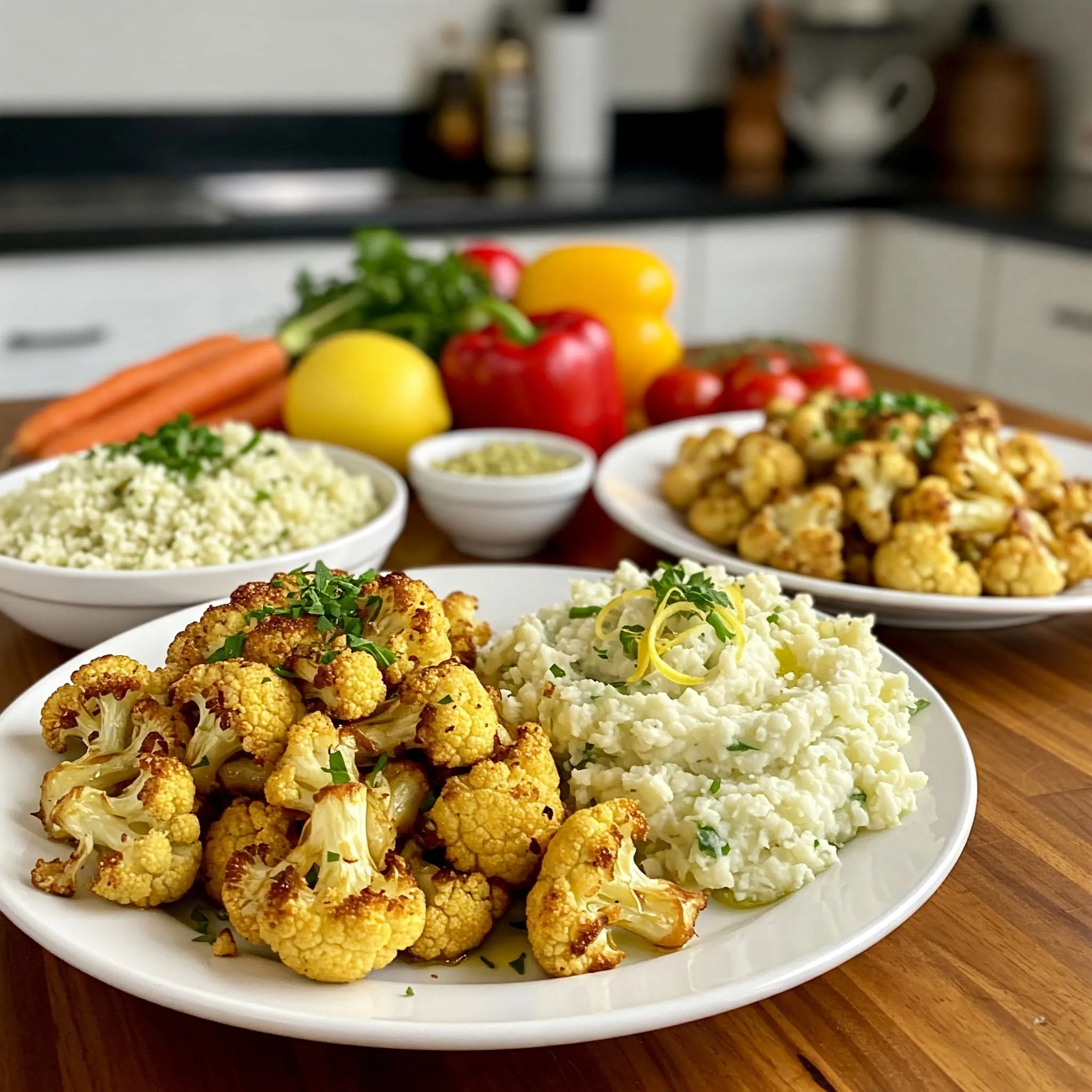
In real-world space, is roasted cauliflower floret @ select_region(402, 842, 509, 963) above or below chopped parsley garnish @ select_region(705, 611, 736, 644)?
below

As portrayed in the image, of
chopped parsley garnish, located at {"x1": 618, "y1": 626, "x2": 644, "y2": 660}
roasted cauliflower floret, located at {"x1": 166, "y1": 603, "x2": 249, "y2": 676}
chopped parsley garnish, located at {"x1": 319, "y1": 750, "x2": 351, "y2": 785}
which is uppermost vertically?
roasted cauliflower floret, located at {"x1": 166, "y1": 603, "x2": 249, "y2": 676}

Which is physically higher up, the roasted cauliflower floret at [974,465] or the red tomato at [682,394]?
the roasted cauliflower floret at [974,465]

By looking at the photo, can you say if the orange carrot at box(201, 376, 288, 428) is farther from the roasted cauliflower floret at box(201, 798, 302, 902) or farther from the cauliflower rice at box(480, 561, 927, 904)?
the roasted cauliflower floret at box(201, 798, 302, 902)

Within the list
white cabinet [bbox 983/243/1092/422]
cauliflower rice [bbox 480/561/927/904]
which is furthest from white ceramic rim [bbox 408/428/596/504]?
white cabinet [bbox 983/243/1092/422]

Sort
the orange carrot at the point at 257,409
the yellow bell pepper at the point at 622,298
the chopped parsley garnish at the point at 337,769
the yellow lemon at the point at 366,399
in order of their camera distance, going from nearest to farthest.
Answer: the chopped parsley garnish at the point at 337,769 → the yellow lemon at the point at 366,399 → the orange carrot at the point at 257,409 → the yellow bell pepper at the point at 622,298

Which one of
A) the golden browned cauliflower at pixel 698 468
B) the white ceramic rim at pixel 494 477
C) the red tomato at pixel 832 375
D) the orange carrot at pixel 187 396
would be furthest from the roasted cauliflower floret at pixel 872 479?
the orange carrot at pixel 187 396

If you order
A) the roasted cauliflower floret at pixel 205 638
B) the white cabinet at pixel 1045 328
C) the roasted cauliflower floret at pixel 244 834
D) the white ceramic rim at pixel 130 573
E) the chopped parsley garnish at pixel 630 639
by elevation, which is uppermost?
the roasted cauliflower floret at pixel 205 638

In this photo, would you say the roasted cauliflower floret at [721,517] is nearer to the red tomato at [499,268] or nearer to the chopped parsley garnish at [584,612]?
the chopped parsley garnish at [584,612]

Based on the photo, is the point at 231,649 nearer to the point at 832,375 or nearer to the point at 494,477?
the point at 494,477
